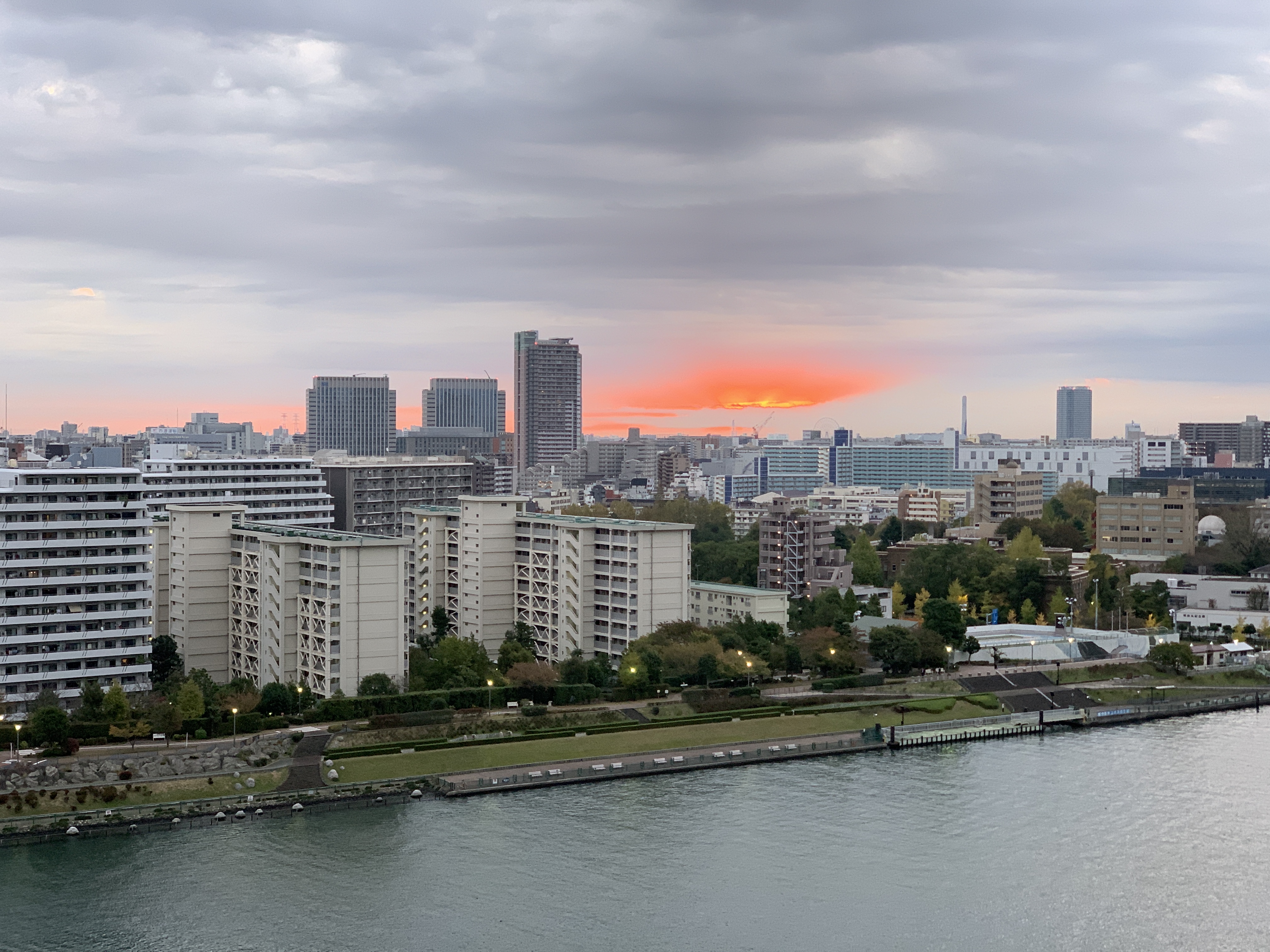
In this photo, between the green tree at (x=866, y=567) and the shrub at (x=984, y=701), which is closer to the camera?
the shrub at (x=984, y=701)

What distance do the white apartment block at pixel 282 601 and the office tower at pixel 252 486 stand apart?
40.7 ft

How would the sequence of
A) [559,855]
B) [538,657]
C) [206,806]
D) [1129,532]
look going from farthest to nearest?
[1129,532] → [538,657] → [206,806] → [559,855]

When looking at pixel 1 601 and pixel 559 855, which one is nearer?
pixel 559 855

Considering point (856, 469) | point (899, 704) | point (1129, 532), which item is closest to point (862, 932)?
point (899, 704)

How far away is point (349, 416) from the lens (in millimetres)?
147500

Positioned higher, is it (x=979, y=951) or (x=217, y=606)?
(x=217, y=606)

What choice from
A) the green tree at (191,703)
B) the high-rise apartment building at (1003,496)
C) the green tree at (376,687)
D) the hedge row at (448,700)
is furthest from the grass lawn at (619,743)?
the high-rise apartment building at (1003,496)

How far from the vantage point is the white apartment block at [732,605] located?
44250 millimetres

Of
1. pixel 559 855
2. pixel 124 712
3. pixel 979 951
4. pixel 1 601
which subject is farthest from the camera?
pixel 1 601

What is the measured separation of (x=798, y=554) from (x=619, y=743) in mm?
25114

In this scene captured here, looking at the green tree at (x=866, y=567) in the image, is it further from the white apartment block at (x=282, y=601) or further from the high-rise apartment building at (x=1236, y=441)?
the high-rise apartment building at (x=1236, y=441)

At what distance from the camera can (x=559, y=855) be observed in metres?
25.6

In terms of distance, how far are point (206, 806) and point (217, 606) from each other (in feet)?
39.8

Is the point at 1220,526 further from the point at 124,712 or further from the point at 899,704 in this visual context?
the point at 124,712
